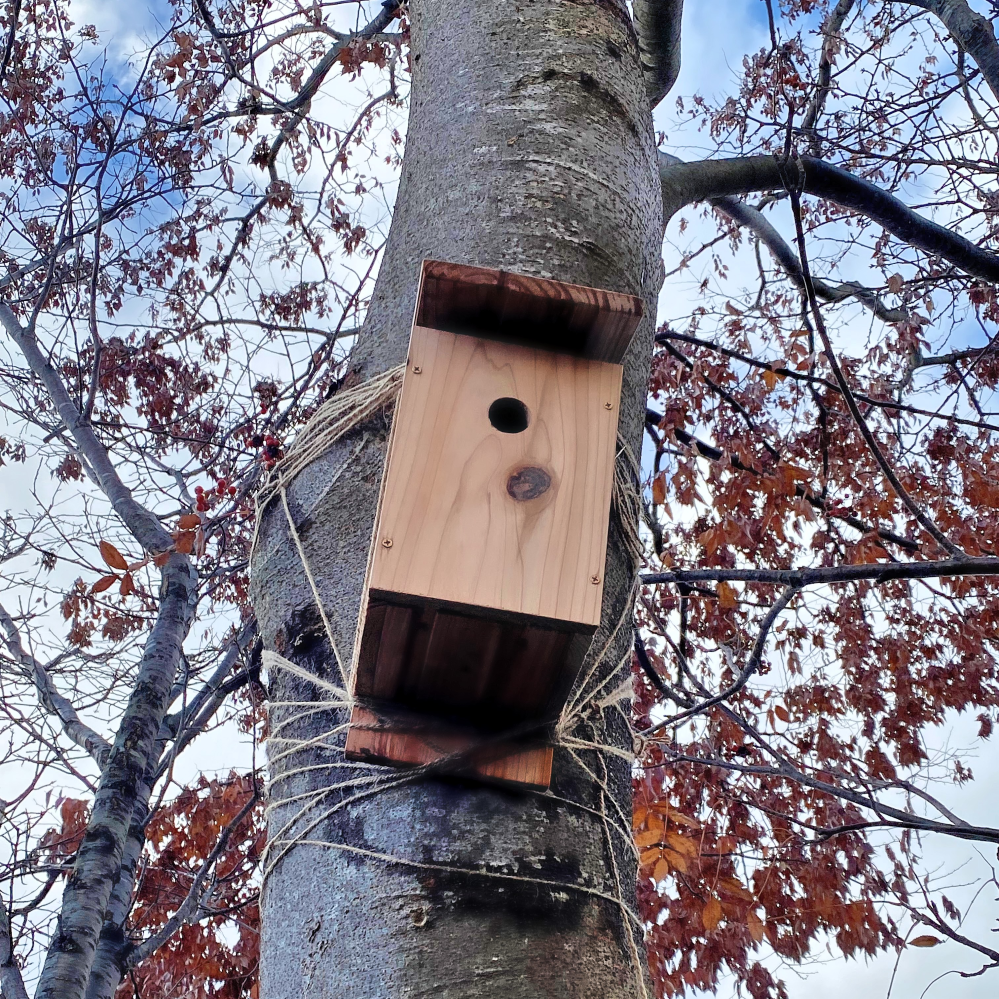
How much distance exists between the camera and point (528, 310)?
140 cm

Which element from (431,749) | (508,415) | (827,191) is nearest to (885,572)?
(508,415)

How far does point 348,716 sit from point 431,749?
5.7 inches

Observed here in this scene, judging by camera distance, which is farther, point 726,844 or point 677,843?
point 726,844

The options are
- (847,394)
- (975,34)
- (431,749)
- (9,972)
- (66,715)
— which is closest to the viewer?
(431,749)

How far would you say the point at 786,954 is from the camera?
476 centimetres

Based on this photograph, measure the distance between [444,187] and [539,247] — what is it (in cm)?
30

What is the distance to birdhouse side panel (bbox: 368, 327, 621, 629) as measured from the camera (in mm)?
1196

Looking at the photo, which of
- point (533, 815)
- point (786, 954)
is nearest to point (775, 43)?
point (533, 815)

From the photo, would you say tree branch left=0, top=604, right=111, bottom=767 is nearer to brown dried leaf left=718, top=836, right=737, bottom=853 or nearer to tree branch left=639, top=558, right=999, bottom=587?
tree branch left=639, top=558, right=999, bottom=587

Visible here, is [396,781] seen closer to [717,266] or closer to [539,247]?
[539,247]

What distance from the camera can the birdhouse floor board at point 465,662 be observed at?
119cm

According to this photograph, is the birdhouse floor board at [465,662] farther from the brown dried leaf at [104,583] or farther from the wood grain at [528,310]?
the brown dried leaf at [104,583]

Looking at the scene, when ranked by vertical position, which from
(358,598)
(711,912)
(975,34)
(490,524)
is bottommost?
(711,912)

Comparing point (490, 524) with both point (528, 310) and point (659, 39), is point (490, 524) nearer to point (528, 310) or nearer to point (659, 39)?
point (528, 310)
